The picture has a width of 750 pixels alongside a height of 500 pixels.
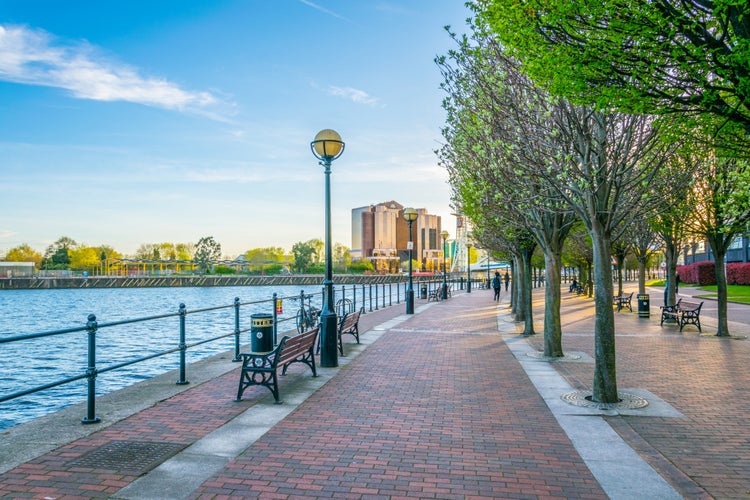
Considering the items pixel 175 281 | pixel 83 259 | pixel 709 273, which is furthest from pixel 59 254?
pixel 709 273

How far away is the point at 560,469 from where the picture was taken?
206 inches

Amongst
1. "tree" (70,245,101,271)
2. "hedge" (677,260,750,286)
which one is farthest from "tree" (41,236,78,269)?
"hedge" (677,260,750,286)

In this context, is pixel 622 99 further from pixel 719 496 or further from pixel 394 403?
pixel 394 403

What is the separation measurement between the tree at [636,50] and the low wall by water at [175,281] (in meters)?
117

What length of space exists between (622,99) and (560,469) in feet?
12.0

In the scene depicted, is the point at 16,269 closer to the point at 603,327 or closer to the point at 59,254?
the point at 59,254

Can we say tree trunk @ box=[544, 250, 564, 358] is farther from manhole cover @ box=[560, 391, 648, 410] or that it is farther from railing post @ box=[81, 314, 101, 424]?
railing post @ box=[81, 314, 101, 424]

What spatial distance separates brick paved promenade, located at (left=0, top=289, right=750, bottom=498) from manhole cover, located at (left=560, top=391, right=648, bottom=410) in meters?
0.22

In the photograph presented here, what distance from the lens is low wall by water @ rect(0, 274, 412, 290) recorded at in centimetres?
12925

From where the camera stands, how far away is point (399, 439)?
614cm

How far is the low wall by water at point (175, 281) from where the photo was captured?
424 feet

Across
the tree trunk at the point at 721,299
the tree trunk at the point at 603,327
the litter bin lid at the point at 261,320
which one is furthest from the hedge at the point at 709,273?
the litter bin lid at the point at 261,320

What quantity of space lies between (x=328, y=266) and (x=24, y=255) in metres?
178

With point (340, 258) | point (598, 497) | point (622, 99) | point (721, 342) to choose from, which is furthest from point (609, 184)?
point (340, 258)
